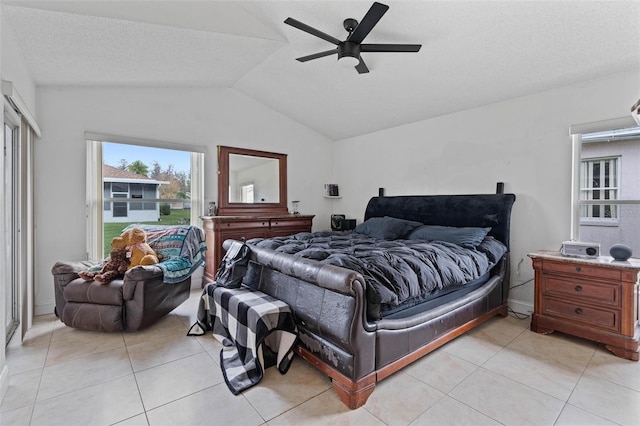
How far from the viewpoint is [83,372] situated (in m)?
2.07

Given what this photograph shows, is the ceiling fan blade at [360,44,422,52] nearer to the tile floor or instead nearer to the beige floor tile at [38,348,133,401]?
the tile floor

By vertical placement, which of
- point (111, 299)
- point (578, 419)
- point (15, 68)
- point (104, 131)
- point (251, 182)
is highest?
point (15, 68)

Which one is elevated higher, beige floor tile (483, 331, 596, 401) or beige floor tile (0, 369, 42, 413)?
beige floor tile (0, 369, 42, 413)

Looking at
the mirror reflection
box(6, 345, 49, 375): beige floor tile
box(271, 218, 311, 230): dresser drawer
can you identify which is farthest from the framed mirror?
box(6, 345, 49, 375): beige floor tile

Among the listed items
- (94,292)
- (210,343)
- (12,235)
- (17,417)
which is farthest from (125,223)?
(17,417)

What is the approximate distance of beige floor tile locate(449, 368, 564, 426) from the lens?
1660 millimetres

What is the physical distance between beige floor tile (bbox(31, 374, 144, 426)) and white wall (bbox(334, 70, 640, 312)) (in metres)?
3.68

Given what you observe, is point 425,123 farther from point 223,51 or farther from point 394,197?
point 223,51

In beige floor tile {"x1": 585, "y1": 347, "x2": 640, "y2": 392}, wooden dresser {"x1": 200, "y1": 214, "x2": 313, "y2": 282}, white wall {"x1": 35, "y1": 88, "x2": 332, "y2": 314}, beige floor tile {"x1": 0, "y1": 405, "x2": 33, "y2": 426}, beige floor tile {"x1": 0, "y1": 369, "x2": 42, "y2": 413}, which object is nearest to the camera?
beige floor tile {"x1": 0, "y1": 405, "x2": 33, "y2": 426}

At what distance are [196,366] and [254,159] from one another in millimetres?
3185

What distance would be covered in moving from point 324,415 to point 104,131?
3750 mm

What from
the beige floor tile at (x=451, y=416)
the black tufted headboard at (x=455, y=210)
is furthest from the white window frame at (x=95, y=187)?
the beige floor tile at (x=451, y=416)

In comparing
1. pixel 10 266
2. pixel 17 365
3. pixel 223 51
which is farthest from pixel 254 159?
pixel 17 365

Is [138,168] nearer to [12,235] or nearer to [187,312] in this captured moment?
[12,235]
